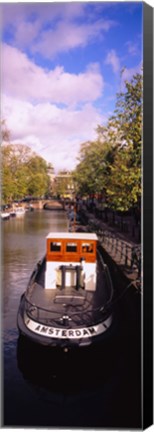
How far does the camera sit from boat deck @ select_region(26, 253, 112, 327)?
1088 cm

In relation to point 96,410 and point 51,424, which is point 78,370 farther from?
point 51,424

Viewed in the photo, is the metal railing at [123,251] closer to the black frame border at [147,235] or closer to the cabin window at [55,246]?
the cabin window at [55,246]

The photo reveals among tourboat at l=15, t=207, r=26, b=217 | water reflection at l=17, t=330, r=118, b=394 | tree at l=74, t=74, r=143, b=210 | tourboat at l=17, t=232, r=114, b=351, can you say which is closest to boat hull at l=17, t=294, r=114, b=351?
tourboat at l=17, t=232, r=114, b=351

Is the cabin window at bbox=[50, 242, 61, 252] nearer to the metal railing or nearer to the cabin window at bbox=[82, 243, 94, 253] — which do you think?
the cabin window at bbox=[82, 243, 94, 253]

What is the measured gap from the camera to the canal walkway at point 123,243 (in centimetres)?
1737

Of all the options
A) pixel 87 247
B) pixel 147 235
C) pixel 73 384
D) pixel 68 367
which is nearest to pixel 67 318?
pixel 68 367

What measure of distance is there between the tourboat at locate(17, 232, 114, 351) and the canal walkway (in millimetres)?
2388

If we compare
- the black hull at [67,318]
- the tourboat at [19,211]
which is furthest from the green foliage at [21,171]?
the black hull at [67,318]

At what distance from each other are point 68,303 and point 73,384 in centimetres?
238

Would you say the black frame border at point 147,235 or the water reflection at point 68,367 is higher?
the black frame border at point 147,235

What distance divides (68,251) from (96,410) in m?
5.06

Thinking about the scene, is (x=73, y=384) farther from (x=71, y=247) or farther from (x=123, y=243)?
(x=123, y=243)

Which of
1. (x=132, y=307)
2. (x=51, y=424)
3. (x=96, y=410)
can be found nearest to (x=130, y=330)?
(x=132, y=307)

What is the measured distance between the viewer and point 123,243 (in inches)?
874
